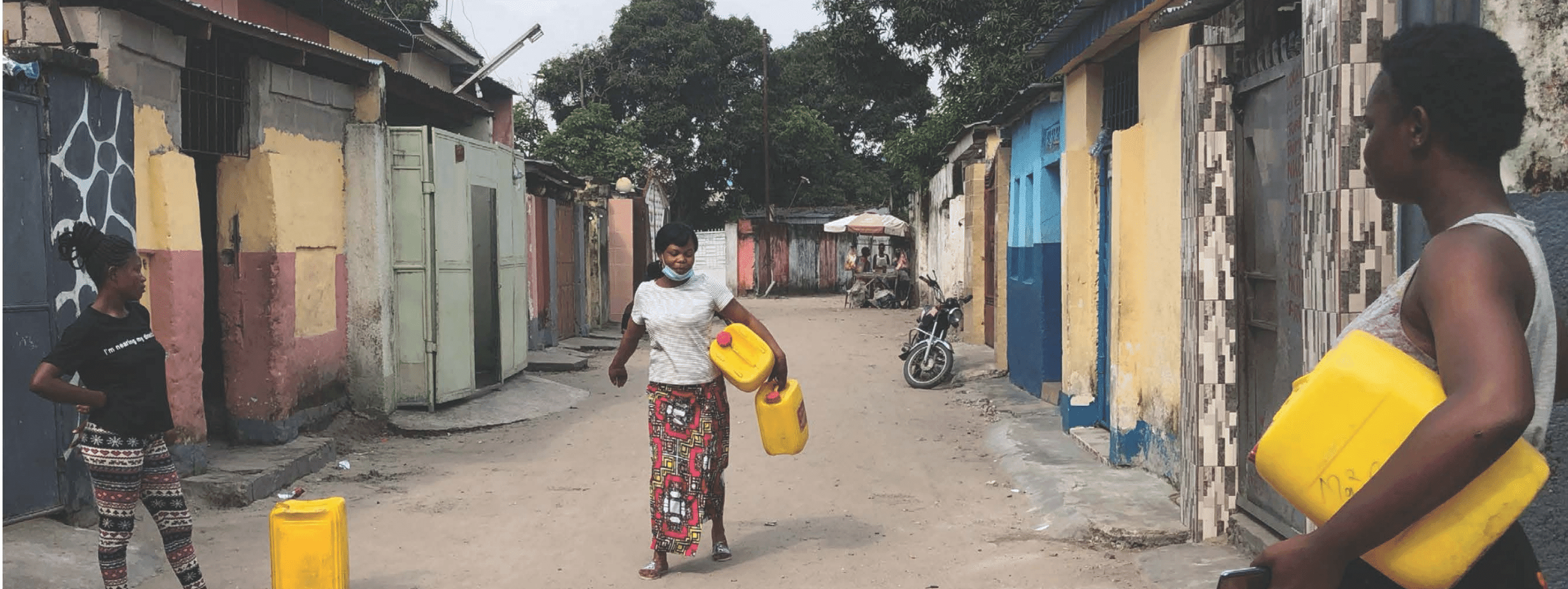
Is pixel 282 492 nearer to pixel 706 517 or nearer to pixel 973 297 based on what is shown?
pixel 706 517

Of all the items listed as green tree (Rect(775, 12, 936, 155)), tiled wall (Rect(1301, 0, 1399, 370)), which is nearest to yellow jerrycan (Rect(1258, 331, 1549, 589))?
tiled wall (Rect(1301, 0, 1399, 370))

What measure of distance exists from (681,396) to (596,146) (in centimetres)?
2835

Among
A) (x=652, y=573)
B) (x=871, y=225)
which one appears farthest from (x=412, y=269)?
(x=871, y=225)

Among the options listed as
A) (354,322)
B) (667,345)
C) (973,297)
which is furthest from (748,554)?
(973,297)

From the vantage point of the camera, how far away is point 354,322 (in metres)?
9.35

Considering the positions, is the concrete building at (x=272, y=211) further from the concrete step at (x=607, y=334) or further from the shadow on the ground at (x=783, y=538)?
the concrete step at (x=607, y=334)

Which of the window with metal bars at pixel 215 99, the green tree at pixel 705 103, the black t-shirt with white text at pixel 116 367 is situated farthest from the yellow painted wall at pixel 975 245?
the green tree at pixel 705 103

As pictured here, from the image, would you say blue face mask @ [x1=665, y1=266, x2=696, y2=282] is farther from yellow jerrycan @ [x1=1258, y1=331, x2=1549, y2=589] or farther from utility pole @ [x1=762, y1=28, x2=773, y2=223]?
utility pole @ [x1=762, y1=28, x2=773, y2=223]

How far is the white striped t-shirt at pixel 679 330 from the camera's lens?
211 inches

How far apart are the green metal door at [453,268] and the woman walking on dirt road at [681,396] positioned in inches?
190

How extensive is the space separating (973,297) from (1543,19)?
13.5 meters

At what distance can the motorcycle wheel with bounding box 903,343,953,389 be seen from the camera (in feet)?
40.7

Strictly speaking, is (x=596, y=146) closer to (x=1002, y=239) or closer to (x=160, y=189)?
(x=1002, y=239)

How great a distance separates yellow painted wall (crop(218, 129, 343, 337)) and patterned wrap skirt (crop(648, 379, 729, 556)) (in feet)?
13.2
